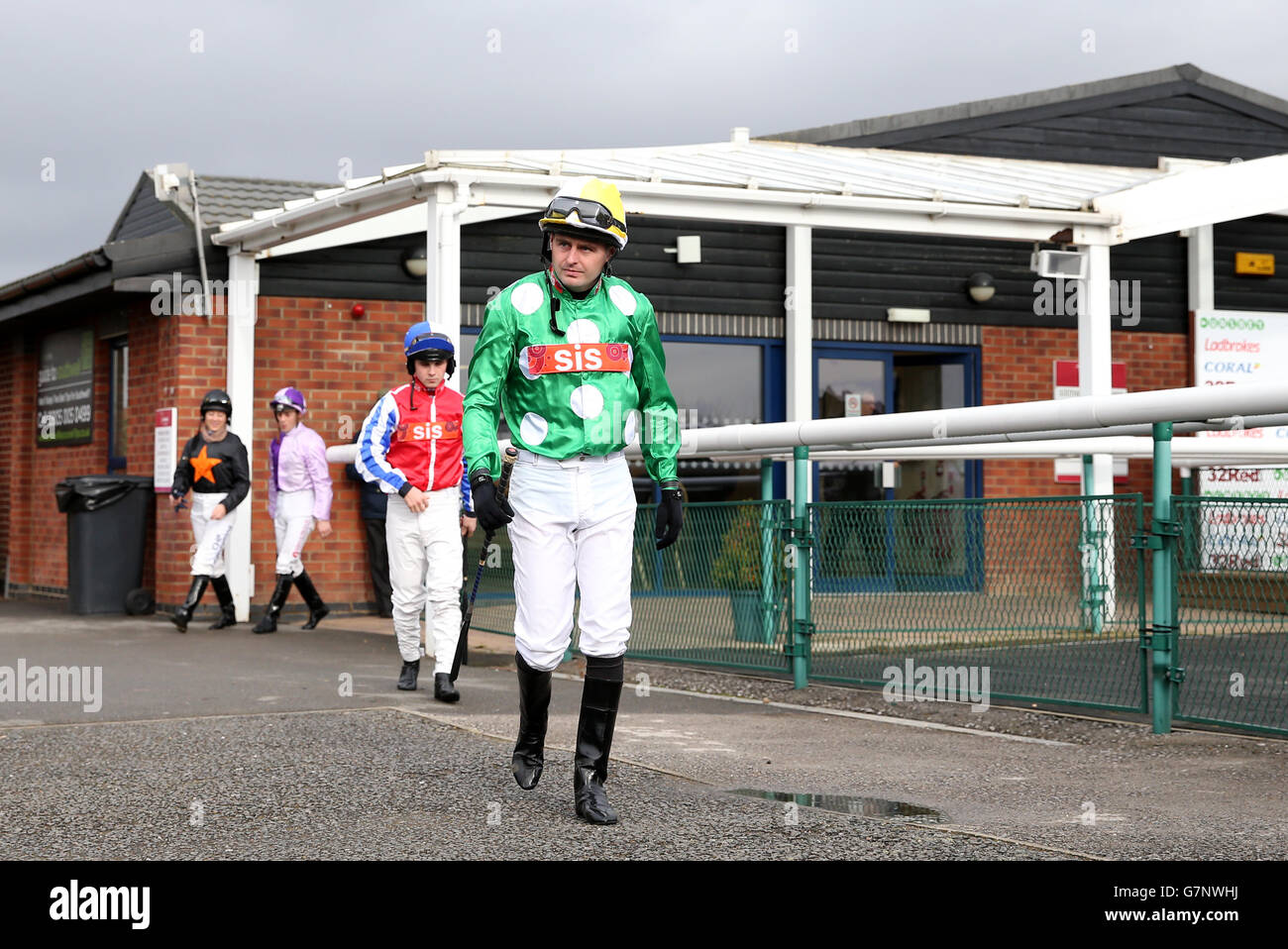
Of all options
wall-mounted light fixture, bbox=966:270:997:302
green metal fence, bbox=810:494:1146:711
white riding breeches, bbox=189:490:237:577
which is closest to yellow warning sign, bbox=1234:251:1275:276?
wall-mounted light fixture, bbox=966:270:997:302

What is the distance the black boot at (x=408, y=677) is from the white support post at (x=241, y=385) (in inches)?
202

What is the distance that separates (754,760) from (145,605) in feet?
29.3

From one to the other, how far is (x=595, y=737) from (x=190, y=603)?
7595 mm

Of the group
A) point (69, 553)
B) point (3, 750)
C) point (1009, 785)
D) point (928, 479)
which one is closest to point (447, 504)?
point (3, 750)

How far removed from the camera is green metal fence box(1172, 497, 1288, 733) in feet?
20.7

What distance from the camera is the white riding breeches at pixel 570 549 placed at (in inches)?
207

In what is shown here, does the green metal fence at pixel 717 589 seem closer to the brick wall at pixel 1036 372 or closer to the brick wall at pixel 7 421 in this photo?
the brick wall at pixel 1036 372

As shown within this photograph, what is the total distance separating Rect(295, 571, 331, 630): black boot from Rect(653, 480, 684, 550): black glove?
735 centimetres

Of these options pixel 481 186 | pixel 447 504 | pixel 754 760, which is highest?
pixel 481 186

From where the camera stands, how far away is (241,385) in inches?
525

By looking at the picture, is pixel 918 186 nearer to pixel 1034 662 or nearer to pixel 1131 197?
pixel 1131 197

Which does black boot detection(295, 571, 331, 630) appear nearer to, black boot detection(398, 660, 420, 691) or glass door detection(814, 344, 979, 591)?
black boot detection(398, 660, 420, 691)

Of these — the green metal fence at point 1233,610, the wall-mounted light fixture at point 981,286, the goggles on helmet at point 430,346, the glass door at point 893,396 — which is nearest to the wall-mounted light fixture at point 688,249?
the glass door at point 893,396

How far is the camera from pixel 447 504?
830cm
